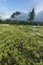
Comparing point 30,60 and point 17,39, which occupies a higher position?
point 17,39

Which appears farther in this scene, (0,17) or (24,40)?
(0,17)

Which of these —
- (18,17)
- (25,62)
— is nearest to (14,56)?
(25,62)

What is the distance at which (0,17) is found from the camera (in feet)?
159

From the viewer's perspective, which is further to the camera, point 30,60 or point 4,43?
point 4,43

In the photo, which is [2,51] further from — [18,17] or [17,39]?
[18,17]

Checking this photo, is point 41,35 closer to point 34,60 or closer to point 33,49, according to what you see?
point 33,49

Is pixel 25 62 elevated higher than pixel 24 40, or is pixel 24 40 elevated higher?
pixel 24 40

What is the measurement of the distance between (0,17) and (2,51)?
35.6 metres

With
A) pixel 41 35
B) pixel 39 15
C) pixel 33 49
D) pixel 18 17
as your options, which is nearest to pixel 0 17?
pixel 18 17

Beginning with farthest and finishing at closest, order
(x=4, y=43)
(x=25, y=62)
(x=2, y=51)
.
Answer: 1. (x=4, y=43)
2. (x=2, y=51)
3. (x=25, y=62)

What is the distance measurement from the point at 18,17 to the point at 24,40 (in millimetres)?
33854

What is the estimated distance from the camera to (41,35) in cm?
1742

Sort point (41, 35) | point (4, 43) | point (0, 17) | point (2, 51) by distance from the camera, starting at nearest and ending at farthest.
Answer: point (2, 51)
point (4, 43)
point (41, 35)
point (0, 17)

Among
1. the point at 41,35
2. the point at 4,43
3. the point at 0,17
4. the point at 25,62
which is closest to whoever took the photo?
the point at 25,62
